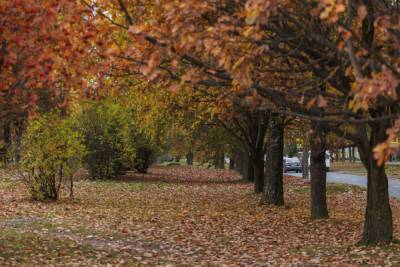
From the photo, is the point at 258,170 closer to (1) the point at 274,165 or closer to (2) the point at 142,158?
(1) the point at 274,165

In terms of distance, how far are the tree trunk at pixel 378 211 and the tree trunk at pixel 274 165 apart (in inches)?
276

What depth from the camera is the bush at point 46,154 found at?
702 inches

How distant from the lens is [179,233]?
1295 centimetres

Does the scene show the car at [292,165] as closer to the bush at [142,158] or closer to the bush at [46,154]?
the bush at [142,158]

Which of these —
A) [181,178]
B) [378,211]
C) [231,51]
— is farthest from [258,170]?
[231,51]

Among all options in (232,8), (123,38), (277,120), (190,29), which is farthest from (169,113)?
(190,29)

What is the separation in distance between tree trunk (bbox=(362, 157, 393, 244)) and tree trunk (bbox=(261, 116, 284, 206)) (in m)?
7.01

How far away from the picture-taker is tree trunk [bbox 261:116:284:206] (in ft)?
59.0

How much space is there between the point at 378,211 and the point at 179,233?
421 cm

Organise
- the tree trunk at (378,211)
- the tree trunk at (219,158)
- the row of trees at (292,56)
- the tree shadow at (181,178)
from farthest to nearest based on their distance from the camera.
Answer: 1. the tree trunk at (219,158)
2. the tree shadow at (181,178)
3. the tree trunk at (378,211)
4. the row of trees at (292,56)

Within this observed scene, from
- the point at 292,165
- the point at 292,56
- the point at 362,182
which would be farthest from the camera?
the point at 292,165

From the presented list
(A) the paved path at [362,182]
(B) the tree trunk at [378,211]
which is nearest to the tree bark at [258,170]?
(A) the paved path at [362,182]

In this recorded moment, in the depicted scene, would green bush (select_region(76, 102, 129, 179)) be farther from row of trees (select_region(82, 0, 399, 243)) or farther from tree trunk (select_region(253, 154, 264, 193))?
row of trees (select_region(82, 0, 399, 243))

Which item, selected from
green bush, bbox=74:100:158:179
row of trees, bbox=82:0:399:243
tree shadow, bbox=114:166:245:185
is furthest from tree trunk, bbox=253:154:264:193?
row of trees, bbox=82:0:399:243
